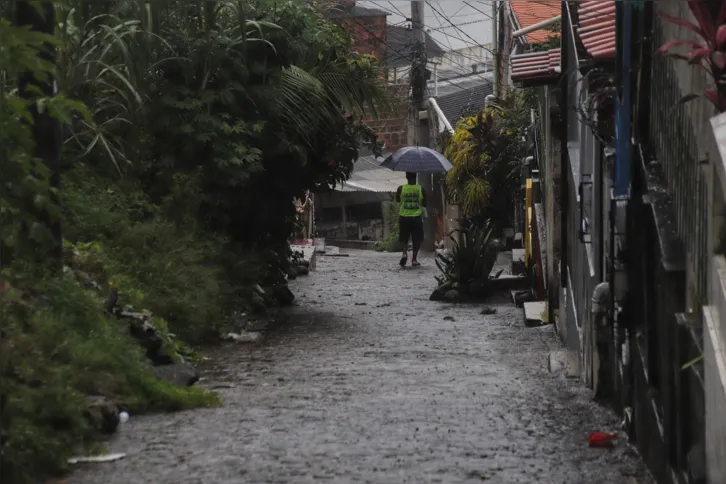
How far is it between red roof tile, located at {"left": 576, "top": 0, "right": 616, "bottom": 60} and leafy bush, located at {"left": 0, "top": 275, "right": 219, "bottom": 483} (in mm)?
3677

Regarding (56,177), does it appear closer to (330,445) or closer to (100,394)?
(100,394)

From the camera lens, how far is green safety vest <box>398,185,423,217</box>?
70.7 ft

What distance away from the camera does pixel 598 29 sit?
884 centimetres

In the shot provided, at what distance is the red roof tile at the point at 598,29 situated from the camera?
8.29 metres

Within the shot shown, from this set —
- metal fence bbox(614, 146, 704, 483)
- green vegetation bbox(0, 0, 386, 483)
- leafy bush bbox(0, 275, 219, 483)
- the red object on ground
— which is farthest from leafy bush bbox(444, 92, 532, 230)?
metal fence bbox(614, 146, 704, 483)

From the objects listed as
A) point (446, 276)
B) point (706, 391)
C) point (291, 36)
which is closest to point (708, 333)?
point (706, 391)

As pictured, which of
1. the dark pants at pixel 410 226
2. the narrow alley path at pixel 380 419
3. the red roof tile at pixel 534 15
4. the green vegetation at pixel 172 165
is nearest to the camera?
the narrow alley path at pixel 380 419

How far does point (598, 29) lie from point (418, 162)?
15449 millimetres

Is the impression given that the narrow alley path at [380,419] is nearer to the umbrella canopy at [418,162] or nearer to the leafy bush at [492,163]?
the leafy bush at [492,163]

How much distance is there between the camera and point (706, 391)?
5008 mm

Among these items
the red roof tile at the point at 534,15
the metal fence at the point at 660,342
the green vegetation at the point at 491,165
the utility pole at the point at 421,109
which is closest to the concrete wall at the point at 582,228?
the metal fence at the point at 660,342

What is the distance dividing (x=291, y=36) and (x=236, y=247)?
8.49 feet

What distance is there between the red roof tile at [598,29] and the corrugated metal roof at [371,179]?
28227mm

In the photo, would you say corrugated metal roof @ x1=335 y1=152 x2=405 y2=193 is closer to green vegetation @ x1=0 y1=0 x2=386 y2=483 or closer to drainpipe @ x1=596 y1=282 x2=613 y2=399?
green vegetation @ x1=0 y1=0 x2=386 y2=483
